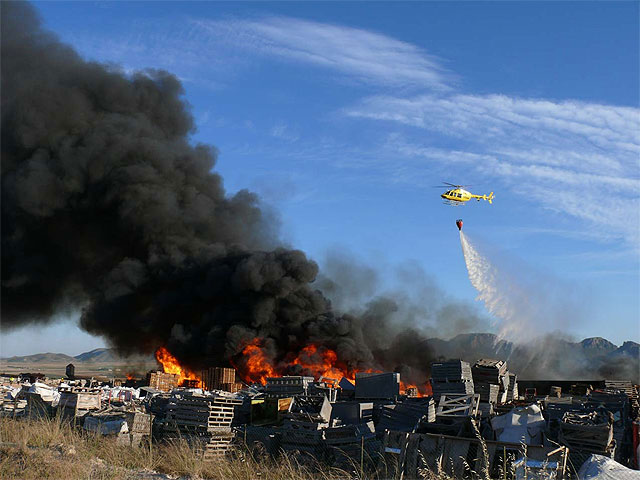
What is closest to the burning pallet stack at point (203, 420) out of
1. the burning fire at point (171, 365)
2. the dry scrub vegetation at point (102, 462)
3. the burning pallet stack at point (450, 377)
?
the dry scrub vegetation at point (102, 462)

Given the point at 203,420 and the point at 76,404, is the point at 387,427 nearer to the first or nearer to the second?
the point at 203,420

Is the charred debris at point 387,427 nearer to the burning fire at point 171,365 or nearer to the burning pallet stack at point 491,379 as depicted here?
the burning pallet stack at point 491,379

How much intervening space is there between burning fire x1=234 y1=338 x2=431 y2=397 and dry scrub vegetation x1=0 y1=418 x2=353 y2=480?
29.0 m

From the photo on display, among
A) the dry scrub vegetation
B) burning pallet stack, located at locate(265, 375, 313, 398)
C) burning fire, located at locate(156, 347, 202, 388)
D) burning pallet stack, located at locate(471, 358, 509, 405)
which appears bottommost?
burning fire, located at locate(156, 347, 202, 388)

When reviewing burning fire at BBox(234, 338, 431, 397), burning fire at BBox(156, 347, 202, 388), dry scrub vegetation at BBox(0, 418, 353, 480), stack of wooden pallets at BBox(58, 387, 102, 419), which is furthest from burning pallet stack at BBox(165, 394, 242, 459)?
burning fire at BBox(156, 347, 202, 388)

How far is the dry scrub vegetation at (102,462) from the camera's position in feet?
35.8

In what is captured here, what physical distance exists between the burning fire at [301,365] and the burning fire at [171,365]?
5122mm

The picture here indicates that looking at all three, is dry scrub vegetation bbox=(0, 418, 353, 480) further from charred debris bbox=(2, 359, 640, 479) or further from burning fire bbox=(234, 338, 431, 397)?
burning fire bbox=(234, 338, 431, 397)

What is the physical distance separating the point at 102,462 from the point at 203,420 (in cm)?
405

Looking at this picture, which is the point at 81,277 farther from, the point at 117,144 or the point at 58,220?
the point at 117,144

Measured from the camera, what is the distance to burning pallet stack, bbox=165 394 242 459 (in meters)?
15.9

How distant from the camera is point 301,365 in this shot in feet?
145

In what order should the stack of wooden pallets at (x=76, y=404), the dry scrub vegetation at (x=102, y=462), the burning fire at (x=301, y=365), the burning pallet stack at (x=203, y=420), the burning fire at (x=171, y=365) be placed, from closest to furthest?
the dry scrub vegetation at (x=102, y=462), the burning pallet stack at (x=203, y=420), the stack of wooden pallets at (x=76, y=404), the burning fire at (x=301, y=365), the burning fire at (x=171, y=365)

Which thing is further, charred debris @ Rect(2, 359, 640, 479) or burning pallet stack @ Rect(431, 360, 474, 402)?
burning pallet stack @ Rect(431, 360, 474, 402)
